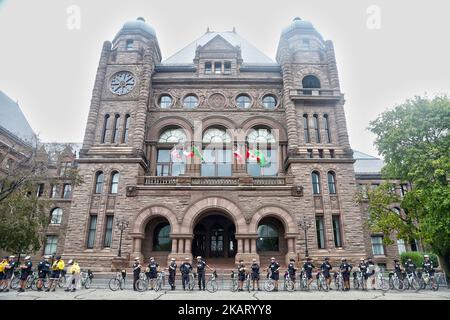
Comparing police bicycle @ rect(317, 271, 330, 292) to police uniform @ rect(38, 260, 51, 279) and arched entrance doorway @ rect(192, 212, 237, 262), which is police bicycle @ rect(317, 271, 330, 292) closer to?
arched entrance doorway @ rect(192, 212, 237, 262)

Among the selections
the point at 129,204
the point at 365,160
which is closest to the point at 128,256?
the point at 129,204

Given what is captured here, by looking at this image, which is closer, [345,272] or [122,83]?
[345,272]

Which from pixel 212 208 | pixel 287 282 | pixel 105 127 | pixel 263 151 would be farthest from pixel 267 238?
pixel 105 127

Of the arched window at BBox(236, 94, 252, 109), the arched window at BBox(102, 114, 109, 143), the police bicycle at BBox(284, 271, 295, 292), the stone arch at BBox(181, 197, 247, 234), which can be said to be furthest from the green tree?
the arched window at BBox(102, 114, 109, 143)

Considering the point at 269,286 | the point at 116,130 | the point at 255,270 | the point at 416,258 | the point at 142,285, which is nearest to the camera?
the point at 255,270

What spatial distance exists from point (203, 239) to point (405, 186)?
81.4 feet

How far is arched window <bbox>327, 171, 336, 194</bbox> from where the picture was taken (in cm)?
2272

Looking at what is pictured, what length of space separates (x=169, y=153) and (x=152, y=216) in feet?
22.3

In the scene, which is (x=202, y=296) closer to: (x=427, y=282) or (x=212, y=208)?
(x=212, y=208)

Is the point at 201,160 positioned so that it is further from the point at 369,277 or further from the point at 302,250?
the point at 369,277

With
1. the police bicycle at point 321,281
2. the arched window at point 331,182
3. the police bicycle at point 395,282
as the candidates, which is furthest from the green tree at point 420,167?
the police bicycle at point 321,281

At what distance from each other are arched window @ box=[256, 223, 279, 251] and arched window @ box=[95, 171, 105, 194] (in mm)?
13047

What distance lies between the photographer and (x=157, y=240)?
22.2 m

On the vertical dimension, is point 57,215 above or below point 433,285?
above
